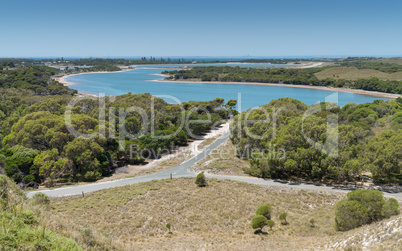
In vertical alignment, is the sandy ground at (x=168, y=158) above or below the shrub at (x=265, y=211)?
below

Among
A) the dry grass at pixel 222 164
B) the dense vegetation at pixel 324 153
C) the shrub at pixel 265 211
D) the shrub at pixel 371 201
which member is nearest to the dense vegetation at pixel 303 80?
the dense vegetation at pixel 324 153

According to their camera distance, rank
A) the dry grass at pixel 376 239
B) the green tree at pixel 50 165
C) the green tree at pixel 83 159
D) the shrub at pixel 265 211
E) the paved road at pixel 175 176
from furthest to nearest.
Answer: the green tree at pixel 83 159, the green tree at pixel 50 165, the paved road at pixel 175 176, the shrub at pixel 265 211, the dry grass at pixel 376 239

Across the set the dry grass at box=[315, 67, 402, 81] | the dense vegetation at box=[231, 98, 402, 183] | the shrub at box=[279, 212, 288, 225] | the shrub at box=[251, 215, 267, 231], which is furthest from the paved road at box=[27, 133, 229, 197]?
the dry grass at box=[315, 67, 402, 81]

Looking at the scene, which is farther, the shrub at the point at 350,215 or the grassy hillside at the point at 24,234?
the shrub at the point at 350,215

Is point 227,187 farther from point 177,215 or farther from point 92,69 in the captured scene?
point 92,69

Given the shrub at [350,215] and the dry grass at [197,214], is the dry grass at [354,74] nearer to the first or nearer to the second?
the dry grass at [197,214]

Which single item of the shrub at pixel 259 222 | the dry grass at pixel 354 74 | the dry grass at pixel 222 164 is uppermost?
the dry grass at pixel 354 74

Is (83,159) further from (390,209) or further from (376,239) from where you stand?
(390,209)

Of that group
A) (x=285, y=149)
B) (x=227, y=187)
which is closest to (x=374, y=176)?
(x=285, y=149)

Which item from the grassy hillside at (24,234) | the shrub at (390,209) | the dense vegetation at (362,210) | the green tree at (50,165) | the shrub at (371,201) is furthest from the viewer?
the green tree at (50,165)
